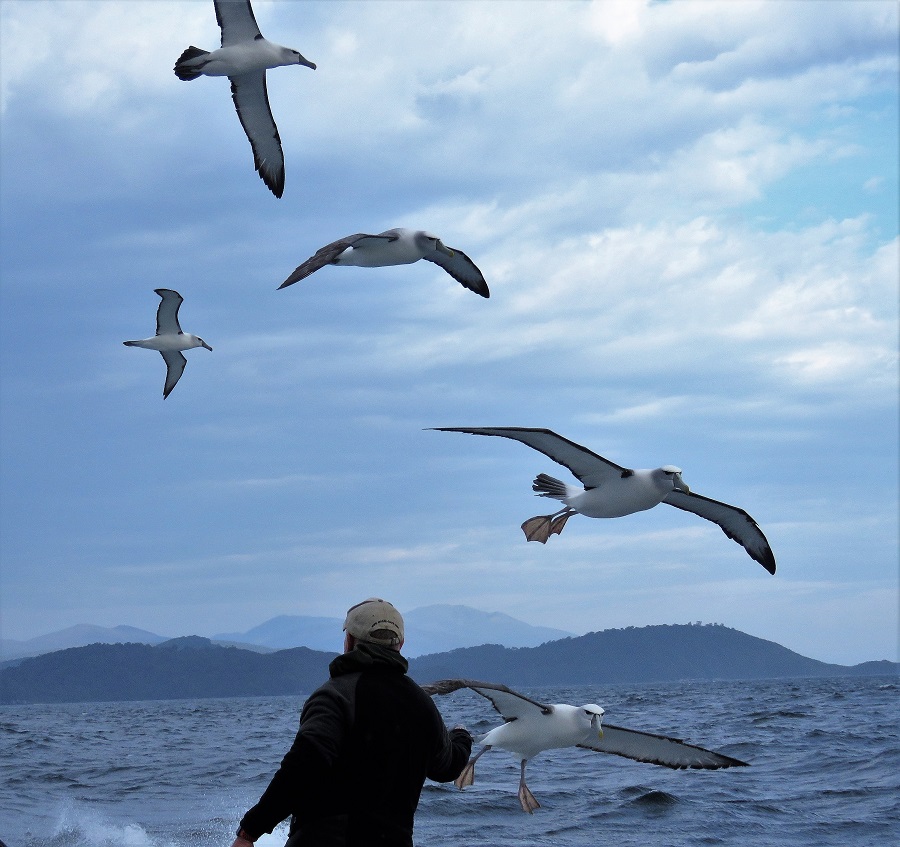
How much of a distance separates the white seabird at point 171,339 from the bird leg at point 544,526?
45.9 ft

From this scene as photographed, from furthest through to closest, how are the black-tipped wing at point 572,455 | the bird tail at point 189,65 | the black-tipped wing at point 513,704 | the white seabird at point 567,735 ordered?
the bird tail at point 189,65, the black-tipped wing at point 572,455, the white seabird at point 567,735, the black-tipped wing at point 513,704

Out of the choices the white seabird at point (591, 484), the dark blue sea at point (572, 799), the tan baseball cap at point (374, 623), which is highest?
the white seabird at point (591, 484)

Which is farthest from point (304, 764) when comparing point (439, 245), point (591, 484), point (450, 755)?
point (439, 245)

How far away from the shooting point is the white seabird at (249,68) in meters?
13.9

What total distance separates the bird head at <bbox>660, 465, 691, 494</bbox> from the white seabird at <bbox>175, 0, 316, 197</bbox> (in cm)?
705

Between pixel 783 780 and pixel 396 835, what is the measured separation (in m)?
17.4

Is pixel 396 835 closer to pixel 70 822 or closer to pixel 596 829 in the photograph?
pixel 596 829

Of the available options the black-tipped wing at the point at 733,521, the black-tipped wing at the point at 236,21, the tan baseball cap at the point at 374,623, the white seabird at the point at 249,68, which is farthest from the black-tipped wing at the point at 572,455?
the black-tipped wing at the point at 236,21

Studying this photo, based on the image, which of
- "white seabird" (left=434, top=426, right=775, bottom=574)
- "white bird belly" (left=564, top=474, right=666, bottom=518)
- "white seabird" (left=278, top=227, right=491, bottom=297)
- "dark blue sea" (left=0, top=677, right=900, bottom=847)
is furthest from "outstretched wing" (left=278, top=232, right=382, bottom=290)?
"dark blue sea" (left=0, top=677, right=900, bottom=847)

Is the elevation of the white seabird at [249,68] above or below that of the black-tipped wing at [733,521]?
above

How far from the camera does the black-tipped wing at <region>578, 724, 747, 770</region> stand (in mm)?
9374

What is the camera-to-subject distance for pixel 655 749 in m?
9.72

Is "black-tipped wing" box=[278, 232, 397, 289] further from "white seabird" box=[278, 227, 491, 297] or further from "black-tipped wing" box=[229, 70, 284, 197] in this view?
"black-tipped wing" box=[229, 70, 284, 197]

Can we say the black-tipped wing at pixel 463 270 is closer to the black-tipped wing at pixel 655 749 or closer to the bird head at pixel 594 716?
the black-tipped wing at pixel 655 749
